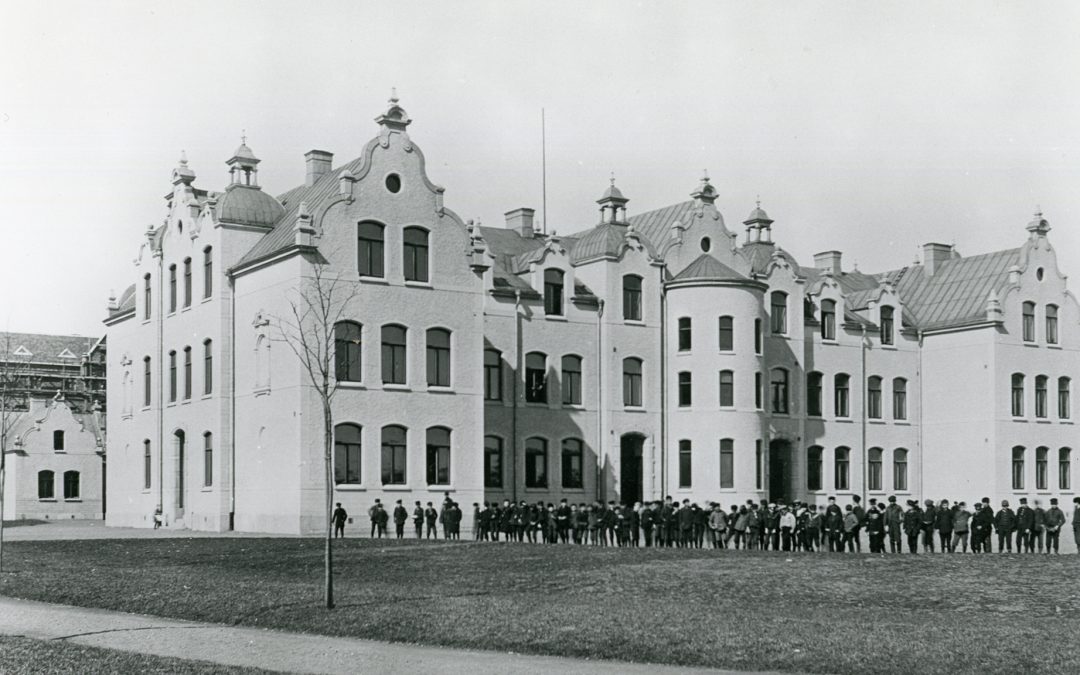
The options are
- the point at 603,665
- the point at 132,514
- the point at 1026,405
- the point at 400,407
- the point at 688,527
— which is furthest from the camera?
the point at 1026,405

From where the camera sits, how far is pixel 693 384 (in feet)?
170

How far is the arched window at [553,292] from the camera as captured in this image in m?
50.6

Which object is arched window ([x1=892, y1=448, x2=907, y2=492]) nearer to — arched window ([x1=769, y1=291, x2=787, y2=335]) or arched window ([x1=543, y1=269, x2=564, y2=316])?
arched window ([x1=769, y1=291, x2=787, y2=335])

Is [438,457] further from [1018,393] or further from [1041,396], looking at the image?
[1041,396]

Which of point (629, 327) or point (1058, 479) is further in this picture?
point (1058, 479)

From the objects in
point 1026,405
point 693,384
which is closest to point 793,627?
point 693,384

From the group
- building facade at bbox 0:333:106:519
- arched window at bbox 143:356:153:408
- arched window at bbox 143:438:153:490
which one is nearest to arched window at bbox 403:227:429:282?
arched window at bbox 143:356:153:408

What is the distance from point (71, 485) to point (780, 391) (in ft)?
143

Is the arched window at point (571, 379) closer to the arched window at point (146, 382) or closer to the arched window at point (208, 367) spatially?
the arched window at point (208, 367)

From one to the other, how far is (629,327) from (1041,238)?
865 inches

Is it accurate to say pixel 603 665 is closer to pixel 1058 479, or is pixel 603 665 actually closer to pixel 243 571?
pixel 243 571

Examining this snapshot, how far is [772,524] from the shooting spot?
3528 cm

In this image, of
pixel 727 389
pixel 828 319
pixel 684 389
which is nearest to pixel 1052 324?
pixel 828 319

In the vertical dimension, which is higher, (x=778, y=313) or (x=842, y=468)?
(x=778, y=313)
